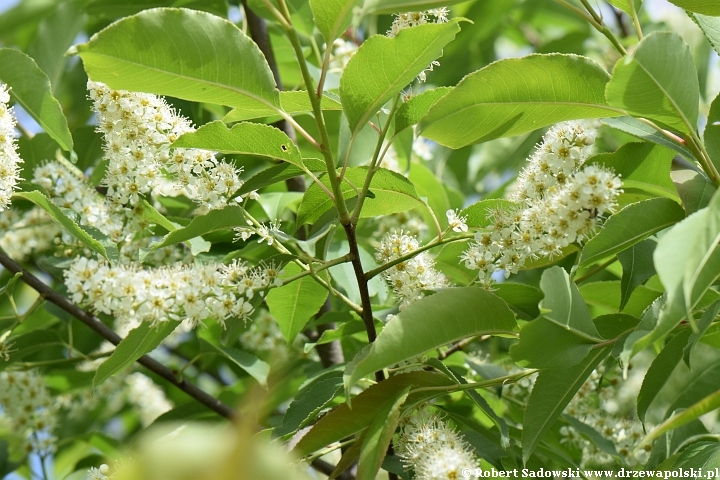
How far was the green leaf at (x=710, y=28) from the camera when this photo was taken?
4.85 feet

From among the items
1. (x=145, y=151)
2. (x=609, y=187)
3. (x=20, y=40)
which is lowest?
(x=609, y=187)

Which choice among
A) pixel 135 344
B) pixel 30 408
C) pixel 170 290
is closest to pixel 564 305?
pixel 170 290

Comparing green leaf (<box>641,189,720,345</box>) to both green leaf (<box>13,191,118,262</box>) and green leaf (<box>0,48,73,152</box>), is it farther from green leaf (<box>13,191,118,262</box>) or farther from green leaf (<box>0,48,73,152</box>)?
green leaf (<box>0,48,73,152</box>)

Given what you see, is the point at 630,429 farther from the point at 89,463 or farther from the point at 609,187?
the point at 89,463

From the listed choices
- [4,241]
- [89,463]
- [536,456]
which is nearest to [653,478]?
[536,456]

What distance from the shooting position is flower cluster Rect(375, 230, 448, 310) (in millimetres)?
1546

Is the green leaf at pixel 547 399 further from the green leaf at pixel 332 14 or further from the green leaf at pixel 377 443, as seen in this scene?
the green leaf at pixel 332 14

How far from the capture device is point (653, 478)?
137cm

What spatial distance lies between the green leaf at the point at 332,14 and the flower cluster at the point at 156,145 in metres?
0.35

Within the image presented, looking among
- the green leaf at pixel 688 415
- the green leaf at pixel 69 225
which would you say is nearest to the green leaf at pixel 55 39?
the green leaf at pixel 69 225

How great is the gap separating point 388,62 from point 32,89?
0.95 m

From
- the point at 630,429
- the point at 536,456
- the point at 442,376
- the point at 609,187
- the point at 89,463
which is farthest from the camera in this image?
the point at 89,463

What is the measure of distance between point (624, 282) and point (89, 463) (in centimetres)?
176

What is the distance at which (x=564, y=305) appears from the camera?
1218 mm
